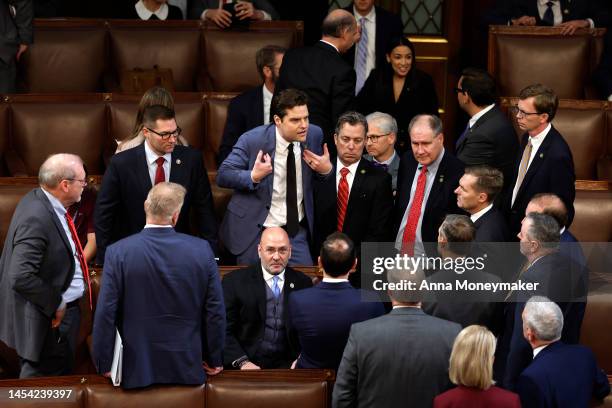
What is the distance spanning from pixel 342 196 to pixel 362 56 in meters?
1.85

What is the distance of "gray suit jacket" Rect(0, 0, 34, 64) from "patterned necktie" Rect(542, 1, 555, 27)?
3.13 metres

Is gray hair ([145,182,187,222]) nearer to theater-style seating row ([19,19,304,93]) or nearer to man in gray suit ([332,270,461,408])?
man in gray suit ([332,270,461,408])

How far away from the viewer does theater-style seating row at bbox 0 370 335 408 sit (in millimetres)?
4094

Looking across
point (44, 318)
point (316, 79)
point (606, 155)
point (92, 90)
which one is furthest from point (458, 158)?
point (92, 90)

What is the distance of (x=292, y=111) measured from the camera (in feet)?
16.5

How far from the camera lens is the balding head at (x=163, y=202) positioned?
4113 millimetres

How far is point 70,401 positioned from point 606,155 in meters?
3.49

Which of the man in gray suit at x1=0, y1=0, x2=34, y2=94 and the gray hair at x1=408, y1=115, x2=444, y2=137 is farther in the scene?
the man in gray suit at x1=0, y1=0, x2=34, y2=94

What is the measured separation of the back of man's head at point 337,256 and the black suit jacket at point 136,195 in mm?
1083

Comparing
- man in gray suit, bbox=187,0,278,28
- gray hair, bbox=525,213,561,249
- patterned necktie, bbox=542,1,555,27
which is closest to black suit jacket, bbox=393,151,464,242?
gray hair, bbox=525,213,561,249

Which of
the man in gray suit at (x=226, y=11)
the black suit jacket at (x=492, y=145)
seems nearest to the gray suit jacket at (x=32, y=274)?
the black suit jacket at (x=492, y=145)

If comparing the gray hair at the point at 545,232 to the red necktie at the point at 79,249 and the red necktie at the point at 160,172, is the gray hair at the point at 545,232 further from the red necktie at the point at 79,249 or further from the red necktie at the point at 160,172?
the red necktie at the point at 79,249

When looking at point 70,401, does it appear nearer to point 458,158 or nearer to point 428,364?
point 428,364

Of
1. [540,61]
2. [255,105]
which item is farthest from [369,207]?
[540,61]
